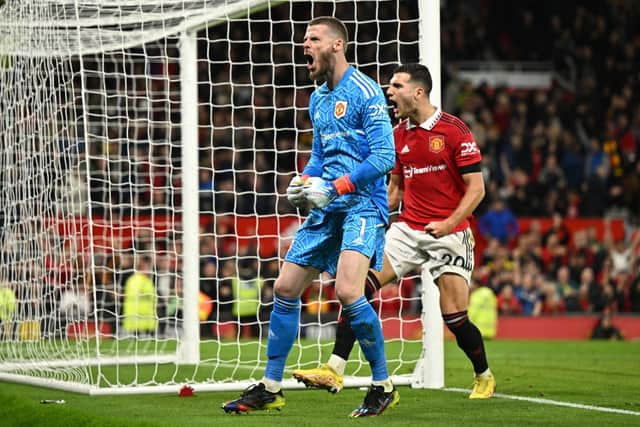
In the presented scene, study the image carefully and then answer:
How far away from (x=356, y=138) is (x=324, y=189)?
45cm

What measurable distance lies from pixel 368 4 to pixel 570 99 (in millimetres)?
4798

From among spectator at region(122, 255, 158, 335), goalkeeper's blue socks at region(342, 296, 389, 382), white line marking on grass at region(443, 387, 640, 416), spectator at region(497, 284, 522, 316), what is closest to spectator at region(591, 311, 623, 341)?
spectator at region(497, 284, 522, 316)

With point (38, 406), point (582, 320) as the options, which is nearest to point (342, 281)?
point (38, 406)

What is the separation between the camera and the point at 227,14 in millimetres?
9789

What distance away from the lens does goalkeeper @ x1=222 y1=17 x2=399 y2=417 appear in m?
6.49

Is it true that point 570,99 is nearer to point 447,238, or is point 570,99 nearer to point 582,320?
point 582,320

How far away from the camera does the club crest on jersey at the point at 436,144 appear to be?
8086mm

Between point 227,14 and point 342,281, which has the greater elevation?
point 227,14

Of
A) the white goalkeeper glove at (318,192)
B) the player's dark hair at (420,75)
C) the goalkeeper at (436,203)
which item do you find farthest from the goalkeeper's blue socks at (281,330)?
the player's dark hair at (420,75)

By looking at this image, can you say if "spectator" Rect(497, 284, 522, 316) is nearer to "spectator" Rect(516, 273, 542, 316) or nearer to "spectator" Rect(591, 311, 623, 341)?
"spectator" Rect(516, 273, 542, 316)

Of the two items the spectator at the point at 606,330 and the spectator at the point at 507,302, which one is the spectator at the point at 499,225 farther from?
the spectator at the point at 606,330

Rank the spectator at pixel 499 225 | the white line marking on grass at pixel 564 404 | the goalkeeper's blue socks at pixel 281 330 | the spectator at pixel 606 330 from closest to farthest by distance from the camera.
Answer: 1. the goalkeeper's blue socks at pixel 281 330
2. the white line marking on grass at pixel 564 404
3. the spectator at pixel 606 330
4. the spectator at pixel 499 225

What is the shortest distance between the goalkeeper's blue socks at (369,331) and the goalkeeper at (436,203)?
1.29 m

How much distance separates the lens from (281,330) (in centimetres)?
684
